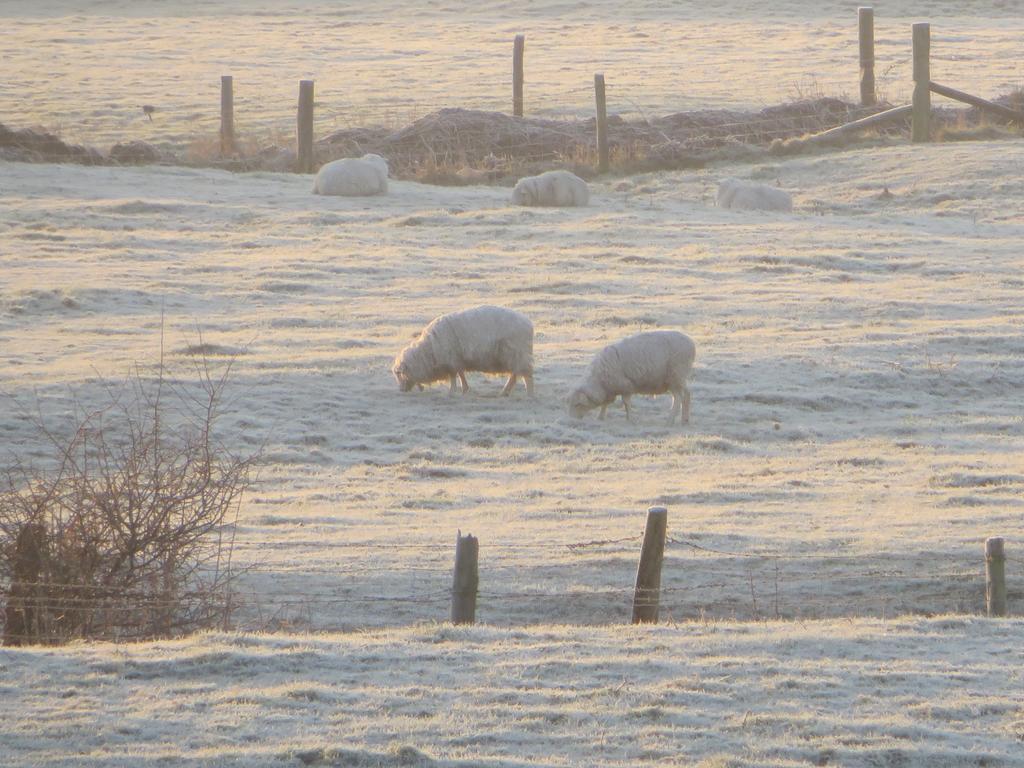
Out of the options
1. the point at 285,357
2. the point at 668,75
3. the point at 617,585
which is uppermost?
Answer: the point at 668,75

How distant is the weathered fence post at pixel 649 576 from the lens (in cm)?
957

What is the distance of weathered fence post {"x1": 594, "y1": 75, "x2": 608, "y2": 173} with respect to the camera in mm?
28016

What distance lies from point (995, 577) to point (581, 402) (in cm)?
637

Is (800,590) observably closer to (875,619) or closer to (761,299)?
(875,619)

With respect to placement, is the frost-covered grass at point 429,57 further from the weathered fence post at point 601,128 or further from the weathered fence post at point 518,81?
the weathered fence post at point 601,128

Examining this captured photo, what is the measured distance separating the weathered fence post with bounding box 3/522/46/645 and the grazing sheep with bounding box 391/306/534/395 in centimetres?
726

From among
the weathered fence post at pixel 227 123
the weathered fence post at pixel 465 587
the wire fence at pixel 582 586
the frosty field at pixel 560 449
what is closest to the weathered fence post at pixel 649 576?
the wire fence at pixel 582 586

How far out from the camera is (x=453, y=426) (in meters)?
15.6

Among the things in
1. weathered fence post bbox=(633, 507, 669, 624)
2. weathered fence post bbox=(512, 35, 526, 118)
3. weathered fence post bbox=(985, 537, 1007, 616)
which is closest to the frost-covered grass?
weathered fence post bbox=(512, 35, 526, 118)

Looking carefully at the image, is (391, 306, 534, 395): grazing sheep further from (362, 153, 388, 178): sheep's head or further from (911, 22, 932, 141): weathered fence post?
(911, 22, 932, 141): weathered fence post

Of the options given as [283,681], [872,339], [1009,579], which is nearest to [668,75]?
[872,339]

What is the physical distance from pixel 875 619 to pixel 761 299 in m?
11.0

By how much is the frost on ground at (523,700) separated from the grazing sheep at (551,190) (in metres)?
17.7

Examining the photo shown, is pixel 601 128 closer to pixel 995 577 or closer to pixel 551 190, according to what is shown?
pixel 551 190
